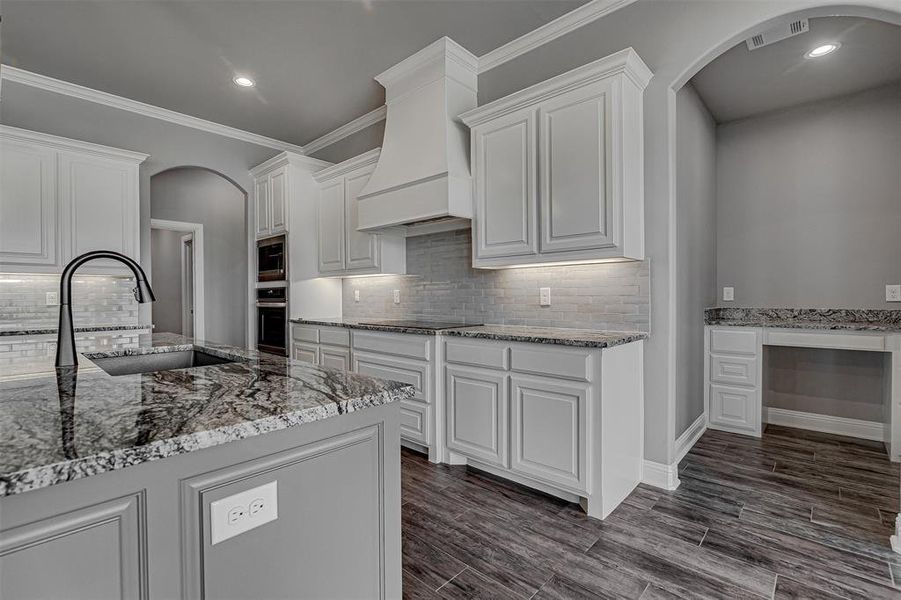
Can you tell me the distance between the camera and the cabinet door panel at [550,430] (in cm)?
233

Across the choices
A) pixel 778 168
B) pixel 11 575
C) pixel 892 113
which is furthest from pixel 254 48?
pixel 892 113

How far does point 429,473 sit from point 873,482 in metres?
2.69

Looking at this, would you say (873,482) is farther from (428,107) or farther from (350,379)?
(428,107)

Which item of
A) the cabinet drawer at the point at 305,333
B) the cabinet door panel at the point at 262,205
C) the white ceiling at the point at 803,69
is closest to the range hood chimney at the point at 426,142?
the cabinet drawer at the point at 305,333

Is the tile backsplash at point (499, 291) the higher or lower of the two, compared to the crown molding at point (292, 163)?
lower

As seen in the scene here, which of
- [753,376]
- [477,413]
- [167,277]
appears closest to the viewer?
[477,413]

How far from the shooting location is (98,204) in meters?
3.79

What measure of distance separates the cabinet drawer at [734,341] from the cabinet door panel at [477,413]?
2186 mm

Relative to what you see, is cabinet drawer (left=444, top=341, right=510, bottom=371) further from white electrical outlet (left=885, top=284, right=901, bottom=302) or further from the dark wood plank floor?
white electrical outlet (left=885, top=284, right=901, bottom=302)

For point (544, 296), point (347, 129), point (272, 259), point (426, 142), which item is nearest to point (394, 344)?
point (544, 296)

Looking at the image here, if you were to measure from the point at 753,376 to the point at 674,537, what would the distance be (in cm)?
205

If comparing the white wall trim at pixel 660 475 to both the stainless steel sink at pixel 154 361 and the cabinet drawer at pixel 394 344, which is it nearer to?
the cabinet drawer at pixel 394 344

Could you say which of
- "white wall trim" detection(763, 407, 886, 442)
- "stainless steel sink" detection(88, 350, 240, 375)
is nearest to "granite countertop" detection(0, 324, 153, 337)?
"stainless steel sink" detection(88, 350, 240, 375)

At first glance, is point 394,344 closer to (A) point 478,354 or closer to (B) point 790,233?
(A) point 478,354
